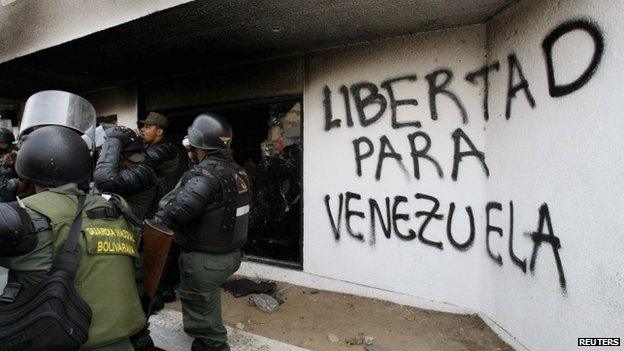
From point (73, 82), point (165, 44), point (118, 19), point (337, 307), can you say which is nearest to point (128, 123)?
point (73, 82)

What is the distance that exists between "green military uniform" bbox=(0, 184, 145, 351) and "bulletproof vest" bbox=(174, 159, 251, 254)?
99cm

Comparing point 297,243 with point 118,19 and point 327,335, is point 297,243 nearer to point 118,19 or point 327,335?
point 327,335

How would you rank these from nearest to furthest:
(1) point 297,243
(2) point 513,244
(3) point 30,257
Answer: (3) point 30,257 → (2) point 513,244 → (1) point 297,243

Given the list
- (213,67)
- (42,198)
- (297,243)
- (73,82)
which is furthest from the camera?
(73,82)

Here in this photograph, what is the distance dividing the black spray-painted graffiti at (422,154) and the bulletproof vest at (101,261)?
104 inches

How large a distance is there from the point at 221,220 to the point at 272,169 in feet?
7.09

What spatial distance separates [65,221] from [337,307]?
118 inches

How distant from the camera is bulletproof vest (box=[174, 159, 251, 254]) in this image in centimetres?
289

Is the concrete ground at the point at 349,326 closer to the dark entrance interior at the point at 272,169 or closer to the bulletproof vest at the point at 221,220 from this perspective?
the dark entrance interior at the point at 272,169

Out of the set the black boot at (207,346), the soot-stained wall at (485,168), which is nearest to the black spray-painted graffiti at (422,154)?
the soot-stained wall at (485,168)

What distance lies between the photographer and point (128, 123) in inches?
252

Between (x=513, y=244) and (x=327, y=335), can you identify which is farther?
(x=327, y=335)

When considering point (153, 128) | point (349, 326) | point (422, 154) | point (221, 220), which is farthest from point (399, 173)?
point (153, 128)

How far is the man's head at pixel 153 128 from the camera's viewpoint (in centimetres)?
434
